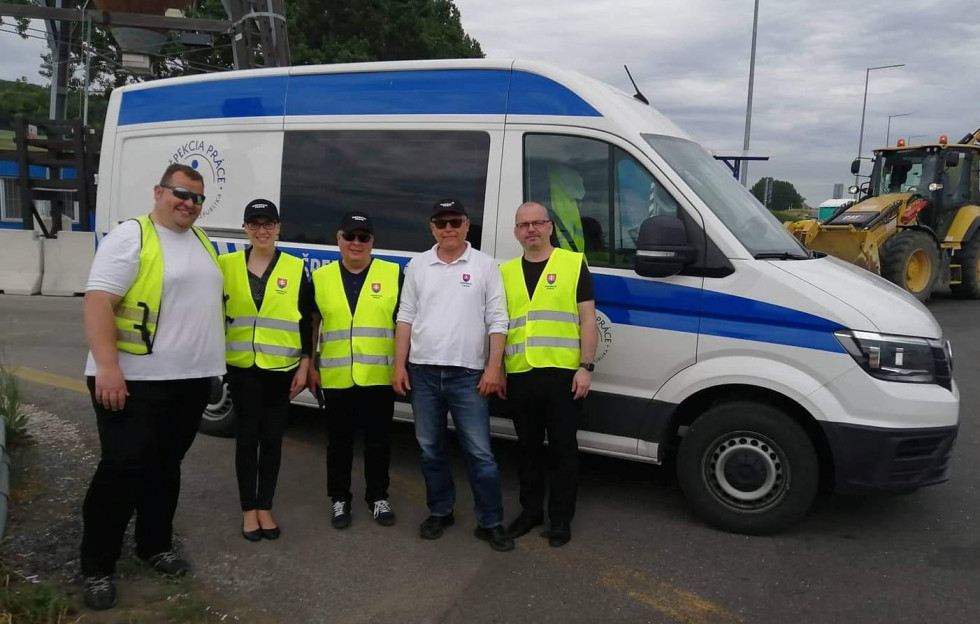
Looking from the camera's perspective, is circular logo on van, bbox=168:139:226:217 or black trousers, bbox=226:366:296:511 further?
circular logo on van, bbox=168:139:226:217

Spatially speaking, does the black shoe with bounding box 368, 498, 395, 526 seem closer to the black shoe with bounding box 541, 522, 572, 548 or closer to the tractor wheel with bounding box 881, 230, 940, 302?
the black shoe with bounding box 541, 522, 572, 548

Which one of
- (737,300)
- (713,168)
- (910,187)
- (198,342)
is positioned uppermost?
(910,187)

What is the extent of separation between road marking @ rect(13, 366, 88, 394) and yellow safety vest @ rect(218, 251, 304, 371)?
Result: 11.5 ft

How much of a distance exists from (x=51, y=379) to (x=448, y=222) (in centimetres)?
504

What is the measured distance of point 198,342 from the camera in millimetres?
3248

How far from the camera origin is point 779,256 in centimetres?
397

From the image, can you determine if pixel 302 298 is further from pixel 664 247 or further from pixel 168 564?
pixel 664 247

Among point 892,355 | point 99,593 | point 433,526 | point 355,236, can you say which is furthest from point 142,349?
point 892,355

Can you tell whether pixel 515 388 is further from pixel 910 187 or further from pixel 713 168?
pixel 910 187

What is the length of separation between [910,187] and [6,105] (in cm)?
4253

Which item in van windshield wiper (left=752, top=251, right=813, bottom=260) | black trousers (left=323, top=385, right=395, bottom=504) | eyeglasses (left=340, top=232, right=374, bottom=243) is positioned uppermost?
van windshield wiper (left=752, top=251, right=813, bottom=260)

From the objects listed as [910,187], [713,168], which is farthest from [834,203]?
[713,168]

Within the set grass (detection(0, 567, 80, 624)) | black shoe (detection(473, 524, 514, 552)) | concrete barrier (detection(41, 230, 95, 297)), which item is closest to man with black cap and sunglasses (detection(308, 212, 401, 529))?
black shoe (detection(473, 524, 514, 552))

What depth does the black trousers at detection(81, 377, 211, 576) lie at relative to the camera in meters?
3.12
